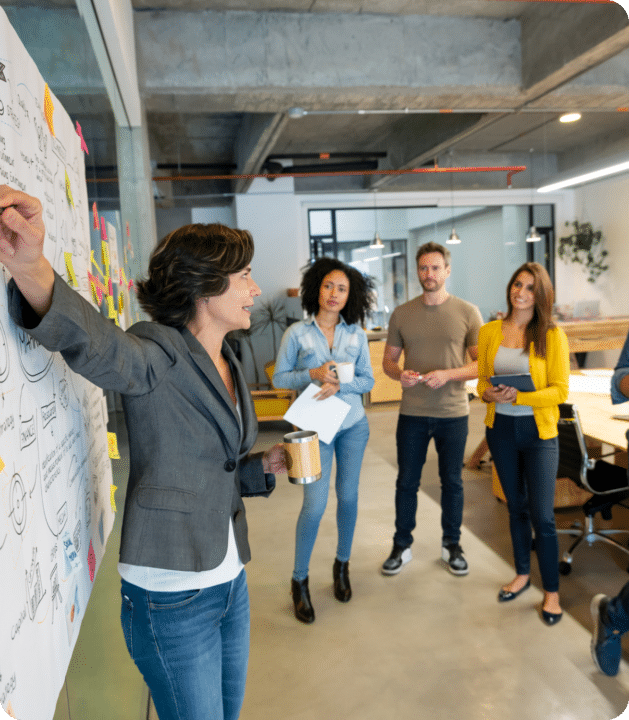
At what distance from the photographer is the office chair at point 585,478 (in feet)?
10.1

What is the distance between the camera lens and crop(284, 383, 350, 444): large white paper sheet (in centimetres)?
253

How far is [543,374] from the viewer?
267 cm

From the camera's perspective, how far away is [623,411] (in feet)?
11.7

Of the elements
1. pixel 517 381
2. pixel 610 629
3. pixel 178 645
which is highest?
pixel 517 381

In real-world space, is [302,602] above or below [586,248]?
below

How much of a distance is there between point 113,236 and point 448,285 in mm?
9239

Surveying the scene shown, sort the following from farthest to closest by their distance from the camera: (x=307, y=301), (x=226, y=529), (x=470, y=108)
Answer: (x=470, y=108) → (x=307, y=301) → (x=226, y=529)

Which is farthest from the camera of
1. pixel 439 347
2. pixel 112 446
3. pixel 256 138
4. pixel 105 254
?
pixel 256 138

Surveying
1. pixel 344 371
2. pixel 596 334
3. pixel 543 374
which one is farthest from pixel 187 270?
pixel 596 334

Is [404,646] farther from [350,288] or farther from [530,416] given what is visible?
[350,288]

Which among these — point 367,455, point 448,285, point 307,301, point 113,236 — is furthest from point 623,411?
point 448,285

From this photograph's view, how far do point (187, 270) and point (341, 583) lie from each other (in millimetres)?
2189

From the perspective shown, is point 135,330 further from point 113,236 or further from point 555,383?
point 555,383

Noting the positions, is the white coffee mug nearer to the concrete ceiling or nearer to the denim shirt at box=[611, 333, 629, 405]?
the denim shirt at box=[611, 333, 629, 405]
